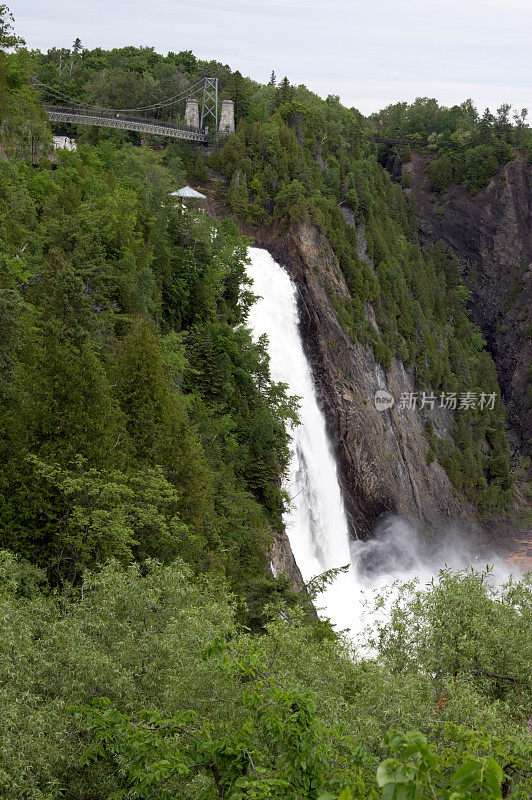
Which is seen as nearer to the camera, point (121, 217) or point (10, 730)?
point (10, 730)

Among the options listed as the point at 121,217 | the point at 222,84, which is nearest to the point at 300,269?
the point at 121,217

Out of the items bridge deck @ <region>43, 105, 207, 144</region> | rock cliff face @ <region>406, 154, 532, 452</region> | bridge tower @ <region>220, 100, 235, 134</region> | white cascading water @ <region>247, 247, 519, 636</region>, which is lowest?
white cascading water @ <region>247, 247, 519, 636</region>

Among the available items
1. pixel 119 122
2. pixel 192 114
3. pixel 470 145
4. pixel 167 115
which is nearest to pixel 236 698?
pixel 119 122

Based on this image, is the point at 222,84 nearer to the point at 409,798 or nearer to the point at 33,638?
the point at 33,638

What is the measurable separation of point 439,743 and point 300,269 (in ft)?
Answer: 123

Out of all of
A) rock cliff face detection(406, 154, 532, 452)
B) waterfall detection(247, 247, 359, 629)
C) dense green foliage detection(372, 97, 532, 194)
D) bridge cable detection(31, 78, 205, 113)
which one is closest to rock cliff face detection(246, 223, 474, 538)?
A: waterfall detection(247, 247, 359, 629)

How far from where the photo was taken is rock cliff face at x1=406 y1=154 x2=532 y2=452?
262 feet

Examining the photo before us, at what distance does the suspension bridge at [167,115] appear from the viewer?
A: 166 ft

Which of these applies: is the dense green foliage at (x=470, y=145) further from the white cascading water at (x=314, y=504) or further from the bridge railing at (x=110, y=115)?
the white cascading water at (x=314, y=504)

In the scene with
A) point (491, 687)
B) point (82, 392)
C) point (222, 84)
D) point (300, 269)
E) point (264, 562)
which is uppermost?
point (222, 84)

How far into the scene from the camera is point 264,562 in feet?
80.4

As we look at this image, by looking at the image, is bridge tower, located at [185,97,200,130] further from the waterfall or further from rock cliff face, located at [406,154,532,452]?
rock cliff face, located at [406,154,532,452]

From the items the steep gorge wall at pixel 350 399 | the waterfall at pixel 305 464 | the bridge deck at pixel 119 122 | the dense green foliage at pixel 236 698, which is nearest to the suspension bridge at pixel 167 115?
the bridge deck at pixel 119 122

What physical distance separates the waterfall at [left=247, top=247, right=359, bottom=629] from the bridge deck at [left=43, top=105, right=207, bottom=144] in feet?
44.7
